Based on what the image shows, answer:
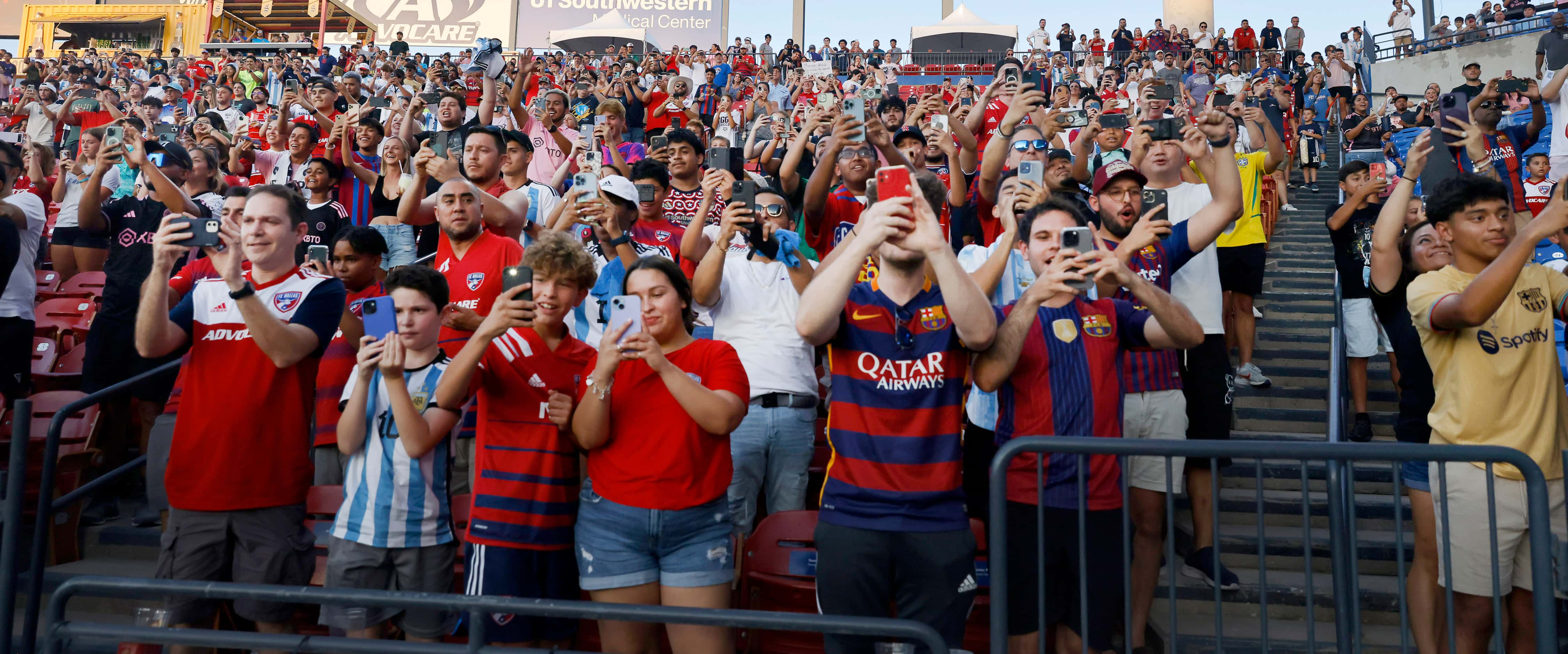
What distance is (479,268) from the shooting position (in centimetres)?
451

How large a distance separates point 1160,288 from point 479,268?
9.44ft

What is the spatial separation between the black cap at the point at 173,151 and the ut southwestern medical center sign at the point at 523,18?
31.5 m

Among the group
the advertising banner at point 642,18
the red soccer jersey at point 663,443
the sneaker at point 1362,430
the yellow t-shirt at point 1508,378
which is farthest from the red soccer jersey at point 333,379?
the advertising banner at point 642,18

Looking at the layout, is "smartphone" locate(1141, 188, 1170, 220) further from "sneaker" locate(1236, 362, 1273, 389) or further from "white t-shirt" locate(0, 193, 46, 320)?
→ "white t-shirt" locate(0, 193, 46, 320)

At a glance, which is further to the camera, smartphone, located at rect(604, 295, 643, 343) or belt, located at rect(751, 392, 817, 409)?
belt, located at rect(751, 392, 817, 409)

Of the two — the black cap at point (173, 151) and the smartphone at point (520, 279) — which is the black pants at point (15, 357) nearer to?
the black cap at point (173, 151)

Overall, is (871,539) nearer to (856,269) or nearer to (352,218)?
(856,269)

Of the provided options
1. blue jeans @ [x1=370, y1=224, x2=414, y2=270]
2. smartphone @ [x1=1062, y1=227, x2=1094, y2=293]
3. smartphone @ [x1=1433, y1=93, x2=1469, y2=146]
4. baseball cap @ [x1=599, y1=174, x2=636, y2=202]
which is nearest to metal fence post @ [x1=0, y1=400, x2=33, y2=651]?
blue jeans @ [x1=370, y1=224, x2=414, y2=270]

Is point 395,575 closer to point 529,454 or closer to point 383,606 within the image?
point 529,454

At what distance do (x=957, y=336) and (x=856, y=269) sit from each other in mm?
455

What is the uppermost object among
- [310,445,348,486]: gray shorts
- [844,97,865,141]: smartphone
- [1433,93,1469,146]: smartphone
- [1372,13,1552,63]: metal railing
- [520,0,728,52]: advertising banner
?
[520,0,728,52]: advertising banner

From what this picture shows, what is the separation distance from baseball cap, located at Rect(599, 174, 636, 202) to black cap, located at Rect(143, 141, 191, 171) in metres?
3.06

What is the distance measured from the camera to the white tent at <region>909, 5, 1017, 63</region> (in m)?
24.6

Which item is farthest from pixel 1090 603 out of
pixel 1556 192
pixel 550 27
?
pixel 550 27
